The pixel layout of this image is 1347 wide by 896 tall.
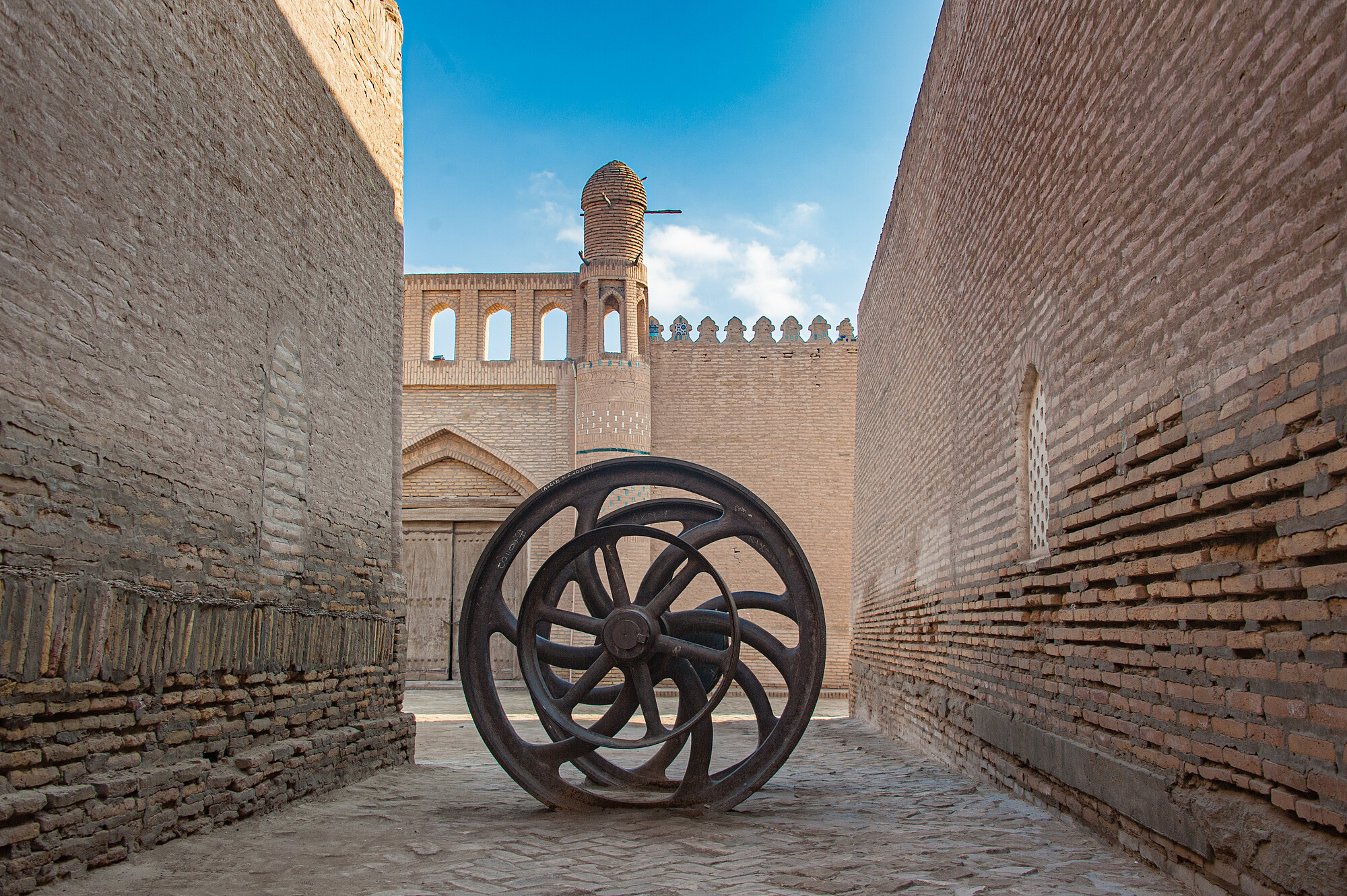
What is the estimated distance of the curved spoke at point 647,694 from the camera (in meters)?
6.20

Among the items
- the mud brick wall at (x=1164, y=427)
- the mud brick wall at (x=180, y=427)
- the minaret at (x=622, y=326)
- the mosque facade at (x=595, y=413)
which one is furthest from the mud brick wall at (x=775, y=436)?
the mud brick wall at (x=1164, y=427)

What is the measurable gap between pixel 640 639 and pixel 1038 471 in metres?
2.61

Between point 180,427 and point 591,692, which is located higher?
point 180,427

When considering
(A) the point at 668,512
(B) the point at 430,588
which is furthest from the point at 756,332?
(A) the point at 668,512

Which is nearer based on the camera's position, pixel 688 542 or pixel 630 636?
pixel 630 636

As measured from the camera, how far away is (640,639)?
6188 millimetres

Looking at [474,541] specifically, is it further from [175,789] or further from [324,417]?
[175,789]

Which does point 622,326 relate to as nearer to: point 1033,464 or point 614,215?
point 614,215

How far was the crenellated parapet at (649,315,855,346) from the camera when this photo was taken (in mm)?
19156

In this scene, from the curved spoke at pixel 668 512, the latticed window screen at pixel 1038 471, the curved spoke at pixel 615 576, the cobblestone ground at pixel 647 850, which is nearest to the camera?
the cobblestone ground at pixel 647 850

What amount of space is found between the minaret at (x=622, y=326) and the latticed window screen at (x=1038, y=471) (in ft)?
36.9

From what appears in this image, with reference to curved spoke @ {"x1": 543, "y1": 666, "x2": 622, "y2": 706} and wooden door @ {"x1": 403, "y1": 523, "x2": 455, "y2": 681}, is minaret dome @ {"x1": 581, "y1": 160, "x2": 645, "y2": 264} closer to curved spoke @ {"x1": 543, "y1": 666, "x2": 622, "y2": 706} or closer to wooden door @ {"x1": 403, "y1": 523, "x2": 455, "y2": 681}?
wooden door @ {"x1": 403, "y1": 523, "x2": 455, "y2": 681}

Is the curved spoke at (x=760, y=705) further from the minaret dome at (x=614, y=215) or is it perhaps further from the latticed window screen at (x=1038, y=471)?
the minaret dome at (x=614, y=215)

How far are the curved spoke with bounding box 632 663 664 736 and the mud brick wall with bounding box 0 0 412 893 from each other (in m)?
2.31
